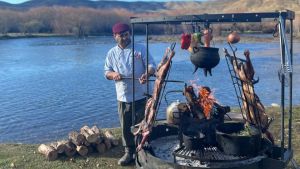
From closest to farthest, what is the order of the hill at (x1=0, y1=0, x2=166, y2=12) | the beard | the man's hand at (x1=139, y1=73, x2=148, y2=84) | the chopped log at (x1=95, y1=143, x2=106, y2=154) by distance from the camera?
the man's hand at (x1=139, y1=73, x2=148, y2=84) → the beard → the chopped log at (x1=95, y1=143, x2=106, y2=154) → the hill at (x1=0, y1=0, x2=166, y2=12)

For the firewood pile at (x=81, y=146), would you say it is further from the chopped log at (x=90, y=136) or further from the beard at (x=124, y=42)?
the beard at (x=124, y=42)

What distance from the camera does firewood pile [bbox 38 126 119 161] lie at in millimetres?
8312

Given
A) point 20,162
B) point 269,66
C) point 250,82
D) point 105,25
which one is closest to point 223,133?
point 250,82

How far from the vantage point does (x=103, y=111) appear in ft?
49.6

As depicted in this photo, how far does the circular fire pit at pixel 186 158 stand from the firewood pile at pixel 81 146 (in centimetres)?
230

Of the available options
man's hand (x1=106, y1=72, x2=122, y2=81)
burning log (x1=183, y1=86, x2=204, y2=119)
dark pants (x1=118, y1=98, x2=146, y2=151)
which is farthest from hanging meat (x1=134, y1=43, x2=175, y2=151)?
dark pants (x1=118, y1=98, x2=146, y2=151)

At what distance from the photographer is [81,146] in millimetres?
8375

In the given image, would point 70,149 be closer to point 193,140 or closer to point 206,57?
point 193,140

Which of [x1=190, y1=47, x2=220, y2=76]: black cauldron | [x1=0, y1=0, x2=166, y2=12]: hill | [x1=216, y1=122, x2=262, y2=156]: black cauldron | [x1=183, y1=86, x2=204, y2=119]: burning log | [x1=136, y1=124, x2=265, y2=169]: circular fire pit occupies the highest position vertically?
[x1=0, y1=0, x2=166, y2=12]: hill

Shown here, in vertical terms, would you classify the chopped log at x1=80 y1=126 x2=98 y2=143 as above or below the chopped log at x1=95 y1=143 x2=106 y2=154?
above

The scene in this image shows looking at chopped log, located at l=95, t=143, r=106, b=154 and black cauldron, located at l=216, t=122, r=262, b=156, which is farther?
chopped log, located at l=95, t=143, r=106, b=154

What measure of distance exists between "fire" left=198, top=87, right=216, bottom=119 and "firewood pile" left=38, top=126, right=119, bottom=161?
Answer: 3.18 metres

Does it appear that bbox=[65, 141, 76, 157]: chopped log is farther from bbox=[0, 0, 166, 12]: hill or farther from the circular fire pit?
bbox=[0, 0, 166, 12]: hill

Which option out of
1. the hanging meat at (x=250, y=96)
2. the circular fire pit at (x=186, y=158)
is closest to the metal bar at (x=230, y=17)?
the hanging meat at (x=250, y=96)
